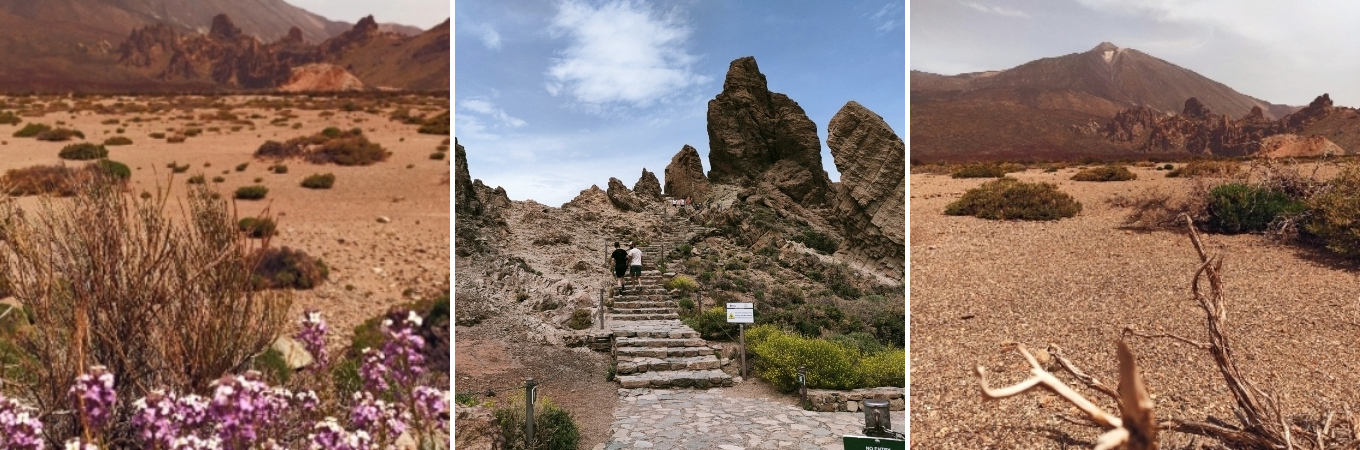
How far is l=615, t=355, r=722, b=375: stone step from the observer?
209 inches

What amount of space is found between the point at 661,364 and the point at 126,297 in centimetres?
340

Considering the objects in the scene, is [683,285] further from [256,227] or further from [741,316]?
[256,227]

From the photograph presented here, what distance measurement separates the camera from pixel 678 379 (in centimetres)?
516

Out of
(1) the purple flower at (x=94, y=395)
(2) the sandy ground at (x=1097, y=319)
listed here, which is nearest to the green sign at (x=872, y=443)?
(2) the sandy ground at (x=1097, y=319)

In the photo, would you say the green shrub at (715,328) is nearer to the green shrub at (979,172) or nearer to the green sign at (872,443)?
the green sign at (872,443)

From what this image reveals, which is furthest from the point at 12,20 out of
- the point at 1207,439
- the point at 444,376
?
the point at 1207,439

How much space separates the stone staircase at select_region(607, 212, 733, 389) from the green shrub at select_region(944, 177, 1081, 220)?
3755mm

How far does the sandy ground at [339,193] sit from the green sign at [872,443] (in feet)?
19.2

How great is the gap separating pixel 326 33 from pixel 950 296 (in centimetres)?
733

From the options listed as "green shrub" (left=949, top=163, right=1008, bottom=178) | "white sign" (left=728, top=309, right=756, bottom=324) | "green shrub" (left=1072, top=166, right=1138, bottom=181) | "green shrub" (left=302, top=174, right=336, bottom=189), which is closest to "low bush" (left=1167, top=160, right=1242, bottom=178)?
"green shrub" (left=1072, top=166, right=1138, bottom=181)

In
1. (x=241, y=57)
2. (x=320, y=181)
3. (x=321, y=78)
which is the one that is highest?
(x=241, y=57)

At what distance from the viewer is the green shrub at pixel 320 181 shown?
12086mm

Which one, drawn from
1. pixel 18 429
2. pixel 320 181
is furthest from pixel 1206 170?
pixel 320 181

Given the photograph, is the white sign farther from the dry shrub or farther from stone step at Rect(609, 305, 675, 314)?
the dry shrub
